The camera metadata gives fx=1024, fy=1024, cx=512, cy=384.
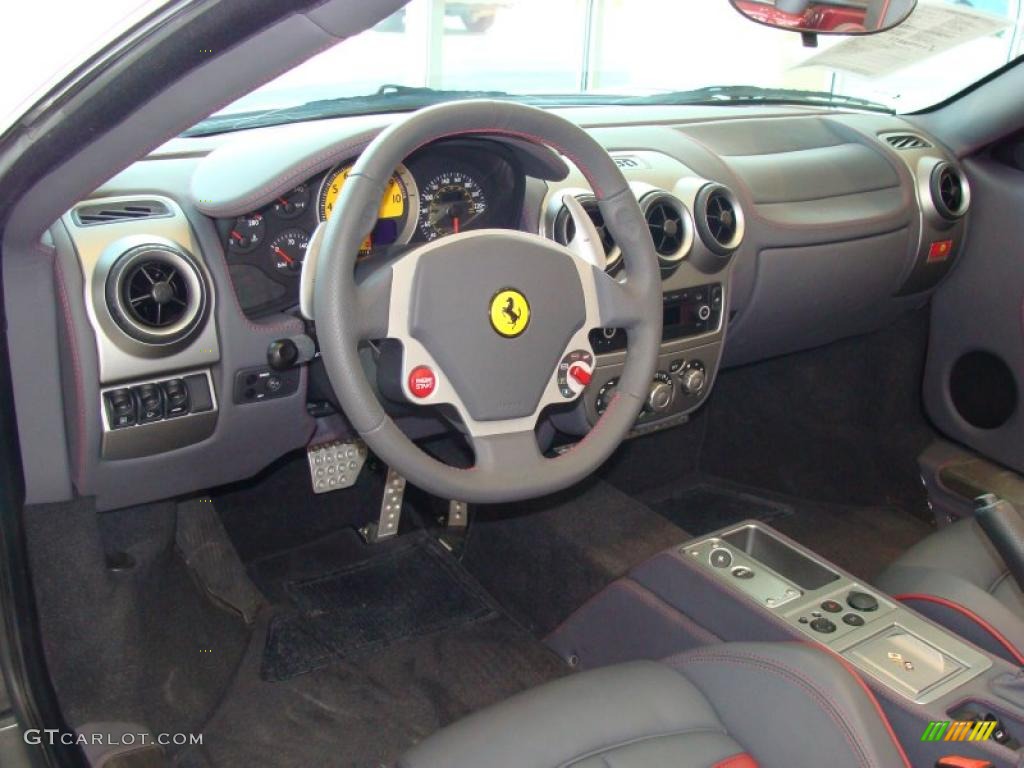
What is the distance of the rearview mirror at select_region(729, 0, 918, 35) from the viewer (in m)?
2.00

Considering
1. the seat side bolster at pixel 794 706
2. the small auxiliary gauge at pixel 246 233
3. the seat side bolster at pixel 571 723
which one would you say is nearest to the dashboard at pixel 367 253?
the small auxiliary gauge at pixel 246 233

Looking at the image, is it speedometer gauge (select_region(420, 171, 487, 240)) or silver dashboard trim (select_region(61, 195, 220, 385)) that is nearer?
silver dashboard trim (select_region(61, 195, 220, 385))

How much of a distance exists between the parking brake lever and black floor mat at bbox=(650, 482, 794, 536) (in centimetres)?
128

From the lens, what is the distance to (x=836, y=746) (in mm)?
1321

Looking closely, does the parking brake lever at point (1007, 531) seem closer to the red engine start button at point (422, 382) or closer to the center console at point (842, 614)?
the center console at point (842, 614)

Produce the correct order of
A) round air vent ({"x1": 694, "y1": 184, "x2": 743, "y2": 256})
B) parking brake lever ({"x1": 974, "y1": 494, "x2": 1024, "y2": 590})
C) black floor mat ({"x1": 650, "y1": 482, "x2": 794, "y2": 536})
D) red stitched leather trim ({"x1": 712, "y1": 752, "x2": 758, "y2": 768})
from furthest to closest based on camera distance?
black floor mat ({"x1": 650, "y1": 482, "x2": 794, "y2": 536})
round air vent ({"x1": 694, "y1": 184, "x2": 743, "y2": 256})
parking brake lever ({"x1": 974, "y1": 494, "x2": 1024, "y2": 590})
red stitched leather trim ({"x1": 712, "y1": 752, "x2": 758, "y2": 768})

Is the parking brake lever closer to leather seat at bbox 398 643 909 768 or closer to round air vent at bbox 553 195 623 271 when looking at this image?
leather seat at bbox 398 643 909 768

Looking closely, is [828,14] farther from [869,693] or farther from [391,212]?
[869,693]

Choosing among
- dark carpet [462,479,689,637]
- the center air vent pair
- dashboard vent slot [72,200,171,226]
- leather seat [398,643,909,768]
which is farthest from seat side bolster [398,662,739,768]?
dashboard vent slot [72,200,171,226]

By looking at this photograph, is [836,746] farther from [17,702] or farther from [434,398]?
[17,702]

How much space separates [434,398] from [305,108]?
901 millimetres

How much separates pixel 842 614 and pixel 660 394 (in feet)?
2.12

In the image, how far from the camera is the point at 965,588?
175cm

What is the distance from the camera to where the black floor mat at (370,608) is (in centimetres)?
235
